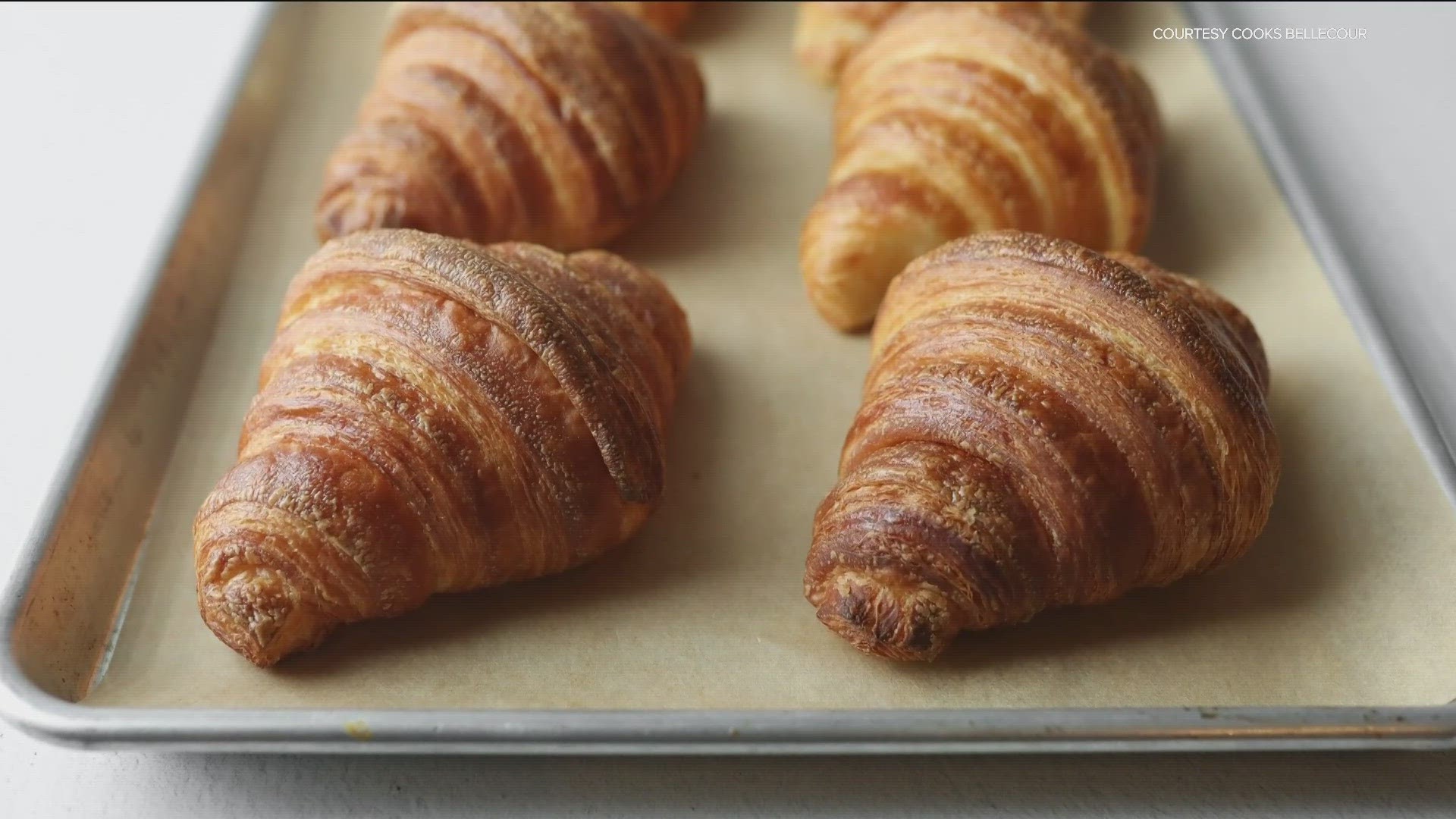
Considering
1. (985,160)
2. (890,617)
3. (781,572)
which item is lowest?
(781,572)

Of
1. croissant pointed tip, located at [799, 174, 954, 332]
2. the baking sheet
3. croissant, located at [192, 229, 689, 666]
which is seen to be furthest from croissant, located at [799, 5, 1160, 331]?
croissant, located at [192, 229, 689, 666]

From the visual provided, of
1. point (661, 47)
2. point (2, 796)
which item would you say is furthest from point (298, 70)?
point (2, 796)

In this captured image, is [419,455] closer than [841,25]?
Yes

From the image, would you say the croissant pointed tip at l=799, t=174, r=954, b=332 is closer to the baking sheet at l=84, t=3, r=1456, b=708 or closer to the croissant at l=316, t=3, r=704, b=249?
the baking sheet at l=84, t=3, r=1456, b=708

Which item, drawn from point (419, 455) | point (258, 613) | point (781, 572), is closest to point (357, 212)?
point (419, 455)

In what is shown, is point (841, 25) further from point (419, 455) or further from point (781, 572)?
point (419, 455)

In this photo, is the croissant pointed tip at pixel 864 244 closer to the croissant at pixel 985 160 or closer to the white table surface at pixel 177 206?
the croissant at pixel 985 160
